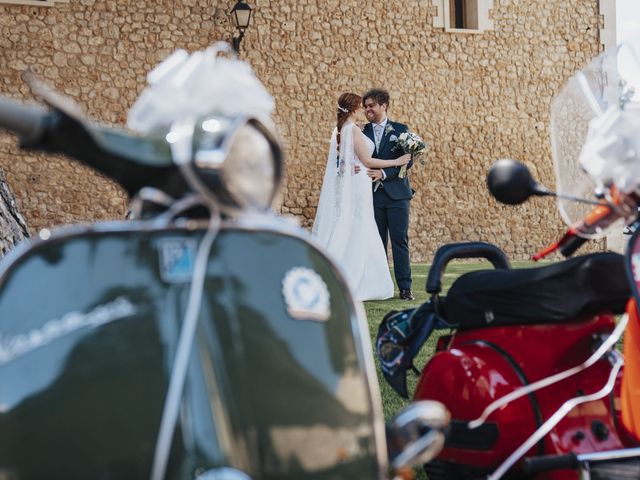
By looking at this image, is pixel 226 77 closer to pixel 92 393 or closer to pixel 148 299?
pixel 148 299

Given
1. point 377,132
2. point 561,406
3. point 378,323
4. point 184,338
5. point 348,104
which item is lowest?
point 378,323

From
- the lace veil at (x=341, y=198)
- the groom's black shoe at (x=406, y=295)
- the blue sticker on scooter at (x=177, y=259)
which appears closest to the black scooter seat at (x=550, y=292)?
the blue sticker on scooter at (x=177, y=259)

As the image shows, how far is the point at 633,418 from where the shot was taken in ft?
5.85

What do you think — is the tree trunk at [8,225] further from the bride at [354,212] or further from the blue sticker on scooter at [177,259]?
the bride at [354,212]

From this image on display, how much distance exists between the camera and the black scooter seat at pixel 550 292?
1.88 metres

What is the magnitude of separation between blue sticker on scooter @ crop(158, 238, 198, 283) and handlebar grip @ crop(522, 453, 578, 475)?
897 millimetres

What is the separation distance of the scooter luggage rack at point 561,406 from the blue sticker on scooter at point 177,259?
0.91m

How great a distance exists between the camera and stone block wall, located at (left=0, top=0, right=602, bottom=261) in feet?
48.2

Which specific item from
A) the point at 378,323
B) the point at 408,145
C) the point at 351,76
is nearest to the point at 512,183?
the point at 378,323

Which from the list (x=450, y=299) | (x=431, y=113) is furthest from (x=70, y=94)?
(x=450, y=299)

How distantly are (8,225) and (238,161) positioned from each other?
2.85 m

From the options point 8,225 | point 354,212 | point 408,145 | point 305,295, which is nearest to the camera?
point 305,295

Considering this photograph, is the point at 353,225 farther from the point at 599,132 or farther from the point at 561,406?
the point at 599,132

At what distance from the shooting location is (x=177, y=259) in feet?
4.21
